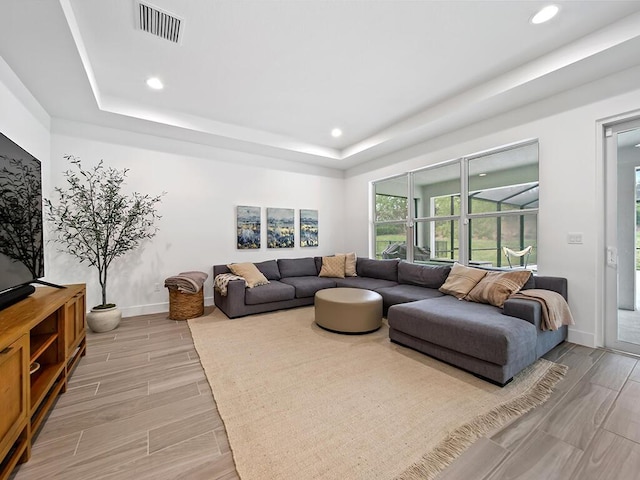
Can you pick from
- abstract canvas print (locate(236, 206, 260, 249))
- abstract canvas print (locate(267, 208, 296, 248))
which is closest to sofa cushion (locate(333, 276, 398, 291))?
abstract canvas print (locate(267, 208, 296, 248))

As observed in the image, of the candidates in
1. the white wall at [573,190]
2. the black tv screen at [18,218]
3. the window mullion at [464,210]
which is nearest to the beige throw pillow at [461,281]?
the window mullion at [464,210]

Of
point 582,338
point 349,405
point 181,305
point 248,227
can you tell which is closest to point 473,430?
point 349,405

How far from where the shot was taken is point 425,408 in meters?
1.81

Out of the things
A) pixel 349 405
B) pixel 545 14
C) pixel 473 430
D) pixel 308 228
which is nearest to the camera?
pixel 473 430

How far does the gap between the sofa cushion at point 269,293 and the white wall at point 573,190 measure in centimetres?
330

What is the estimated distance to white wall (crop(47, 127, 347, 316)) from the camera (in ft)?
12.0

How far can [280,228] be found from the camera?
5.24 meters

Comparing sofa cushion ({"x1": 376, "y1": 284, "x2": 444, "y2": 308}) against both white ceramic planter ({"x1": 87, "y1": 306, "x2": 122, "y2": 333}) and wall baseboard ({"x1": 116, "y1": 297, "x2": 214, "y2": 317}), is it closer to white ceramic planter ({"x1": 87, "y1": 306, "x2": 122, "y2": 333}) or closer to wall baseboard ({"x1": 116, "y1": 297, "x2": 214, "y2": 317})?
wall baseboard ({"x1": 116, "y1": 297, "x2": 214, "y2": 317})

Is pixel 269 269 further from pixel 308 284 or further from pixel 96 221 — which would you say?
pixel 96 221

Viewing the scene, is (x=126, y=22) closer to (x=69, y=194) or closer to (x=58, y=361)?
(x=69, y=194)

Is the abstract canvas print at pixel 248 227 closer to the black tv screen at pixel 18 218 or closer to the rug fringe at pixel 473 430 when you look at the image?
the black tv screen at pixel 18 218

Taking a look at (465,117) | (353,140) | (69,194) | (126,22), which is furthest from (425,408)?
(69,194)

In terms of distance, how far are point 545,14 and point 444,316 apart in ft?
8.60

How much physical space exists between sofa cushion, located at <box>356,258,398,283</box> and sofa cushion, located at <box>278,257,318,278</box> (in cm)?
90
